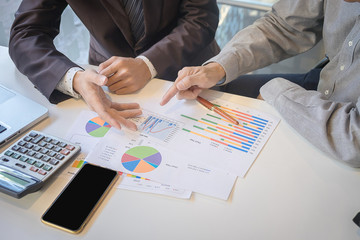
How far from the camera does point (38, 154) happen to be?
63cm

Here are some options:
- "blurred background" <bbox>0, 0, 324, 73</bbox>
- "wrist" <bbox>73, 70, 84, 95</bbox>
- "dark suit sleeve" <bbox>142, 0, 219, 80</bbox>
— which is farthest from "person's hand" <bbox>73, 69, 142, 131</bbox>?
"blurred background" <bbox>0, 0, 324, 73</bbox>

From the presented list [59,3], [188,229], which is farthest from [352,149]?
[59,3]

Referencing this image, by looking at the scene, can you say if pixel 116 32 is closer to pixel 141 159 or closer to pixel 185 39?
pixel 185 39

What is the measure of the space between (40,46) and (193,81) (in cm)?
49

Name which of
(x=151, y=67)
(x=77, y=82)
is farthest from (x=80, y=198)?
(x=151, y=67)

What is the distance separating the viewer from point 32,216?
551mm

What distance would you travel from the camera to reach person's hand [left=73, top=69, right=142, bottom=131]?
2.39ft

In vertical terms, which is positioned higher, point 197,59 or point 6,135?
point 6,135

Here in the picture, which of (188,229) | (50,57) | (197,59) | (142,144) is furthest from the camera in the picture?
(197,59)

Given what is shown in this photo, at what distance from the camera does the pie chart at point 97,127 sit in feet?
2.36

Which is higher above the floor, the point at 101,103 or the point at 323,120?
the point at 101,103

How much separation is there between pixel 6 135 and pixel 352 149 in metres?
0.75

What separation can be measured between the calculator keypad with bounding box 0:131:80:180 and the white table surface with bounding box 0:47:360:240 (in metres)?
Answer: 0.04

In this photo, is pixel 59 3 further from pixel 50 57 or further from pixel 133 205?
pixel 133 205
